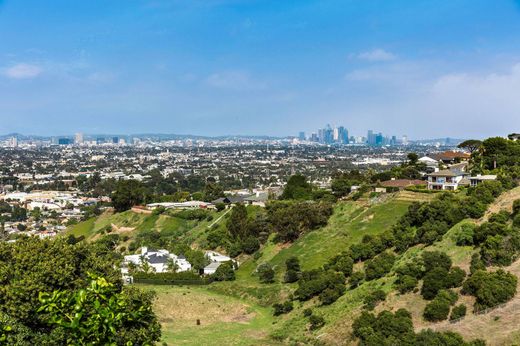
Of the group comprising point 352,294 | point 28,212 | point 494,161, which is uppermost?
point 494,161

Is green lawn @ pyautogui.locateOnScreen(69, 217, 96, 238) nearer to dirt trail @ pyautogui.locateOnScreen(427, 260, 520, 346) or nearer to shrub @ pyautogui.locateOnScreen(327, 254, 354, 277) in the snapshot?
shrub @ pyautogui.locateOnScreen(327, 254, 354, 277)

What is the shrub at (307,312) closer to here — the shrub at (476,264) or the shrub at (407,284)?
the shrub at (407,284)

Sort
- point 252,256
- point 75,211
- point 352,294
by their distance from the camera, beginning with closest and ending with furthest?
point 352,294 → point 252,256 → point 75,211

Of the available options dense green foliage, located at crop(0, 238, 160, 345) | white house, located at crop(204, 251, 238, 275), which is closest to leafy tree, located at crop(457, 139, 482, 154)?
white house, located at crop(204, 251, 238, 275)

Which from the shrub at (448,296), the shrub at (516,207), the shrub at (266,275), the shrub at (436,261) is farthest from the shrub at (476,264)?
the shrub at (266,275)

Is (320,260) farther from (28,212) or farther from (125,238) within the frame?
(28,212)

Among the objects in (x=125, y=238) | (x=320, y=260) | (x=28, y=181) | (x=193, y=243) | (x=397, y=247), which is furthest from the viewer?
(x=28, y=181)

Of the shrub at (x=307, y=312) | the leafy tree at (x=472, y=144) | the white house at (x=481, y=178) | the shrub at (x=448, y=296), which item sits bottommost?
the shrub at (x=307, y=312)

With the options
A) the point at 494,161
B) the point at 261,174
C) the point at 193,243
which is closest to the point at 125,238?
the point at 193,243
